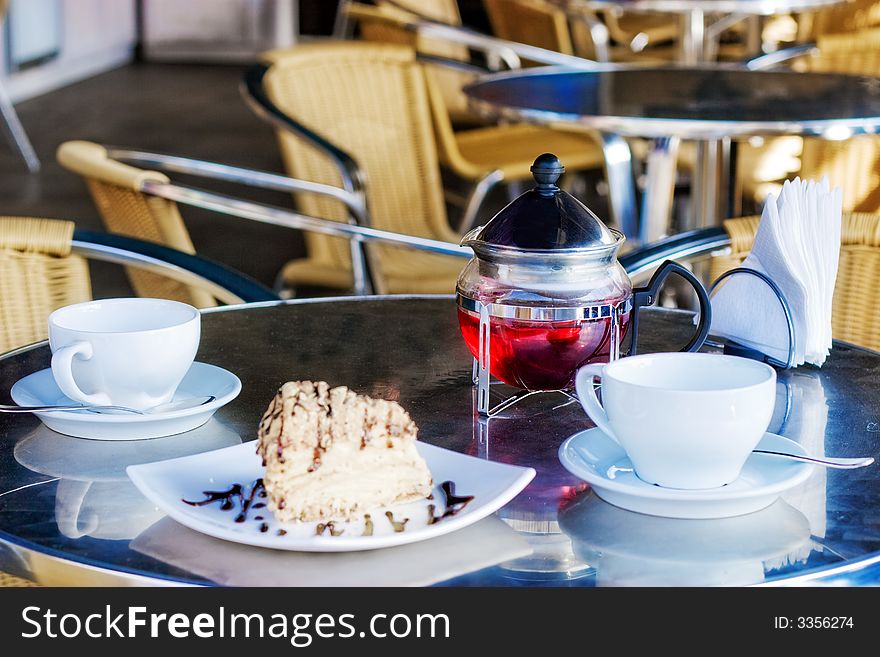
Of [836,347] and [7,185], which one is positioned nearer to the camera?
[836,347]

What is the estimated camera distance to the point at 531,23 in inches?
183

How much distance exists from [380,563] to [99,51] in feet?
28.8

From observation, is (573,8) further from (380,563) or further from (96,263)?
(380,563)

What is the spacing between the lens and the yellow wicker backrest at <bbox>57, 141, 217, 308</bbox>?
1.86m

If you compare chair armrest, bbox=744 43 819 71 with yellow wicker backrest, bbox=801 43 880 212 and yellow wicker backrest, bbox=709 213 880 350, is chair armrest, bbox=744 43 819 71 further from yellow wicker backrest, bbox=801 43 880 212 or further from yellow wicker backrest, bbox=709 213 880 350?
yellow wicker backrest, bbox=709 213 880 350

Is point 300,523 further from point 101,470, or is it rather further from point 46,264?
point 46,264

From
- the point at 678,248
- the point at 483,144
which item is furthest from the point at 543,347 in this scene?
the point at 483,144

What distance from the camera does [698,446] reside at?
78 centimetres

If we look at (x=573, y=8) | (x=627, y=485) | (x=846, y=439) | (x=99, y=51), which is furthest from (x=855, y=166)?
(x=99, y=51)

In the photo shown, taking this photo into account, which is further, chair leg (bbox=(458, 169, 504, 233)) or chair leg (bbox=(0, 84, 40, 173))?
chair leg (bbox=(0, 84, 40, 173))

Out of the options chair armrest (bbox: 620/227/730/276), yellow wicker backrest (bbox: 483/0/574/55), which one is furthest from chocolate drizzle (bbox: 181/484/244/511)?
yellow wicker backrest (bbox: 483/0/574/55)

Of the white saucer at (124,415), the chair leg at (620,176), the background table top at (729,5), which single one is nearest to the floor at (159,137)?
the background table top at (729,5)

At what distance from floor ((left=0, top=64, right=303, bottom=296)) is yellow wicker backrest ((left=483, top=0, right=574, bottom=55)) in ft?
3.61
